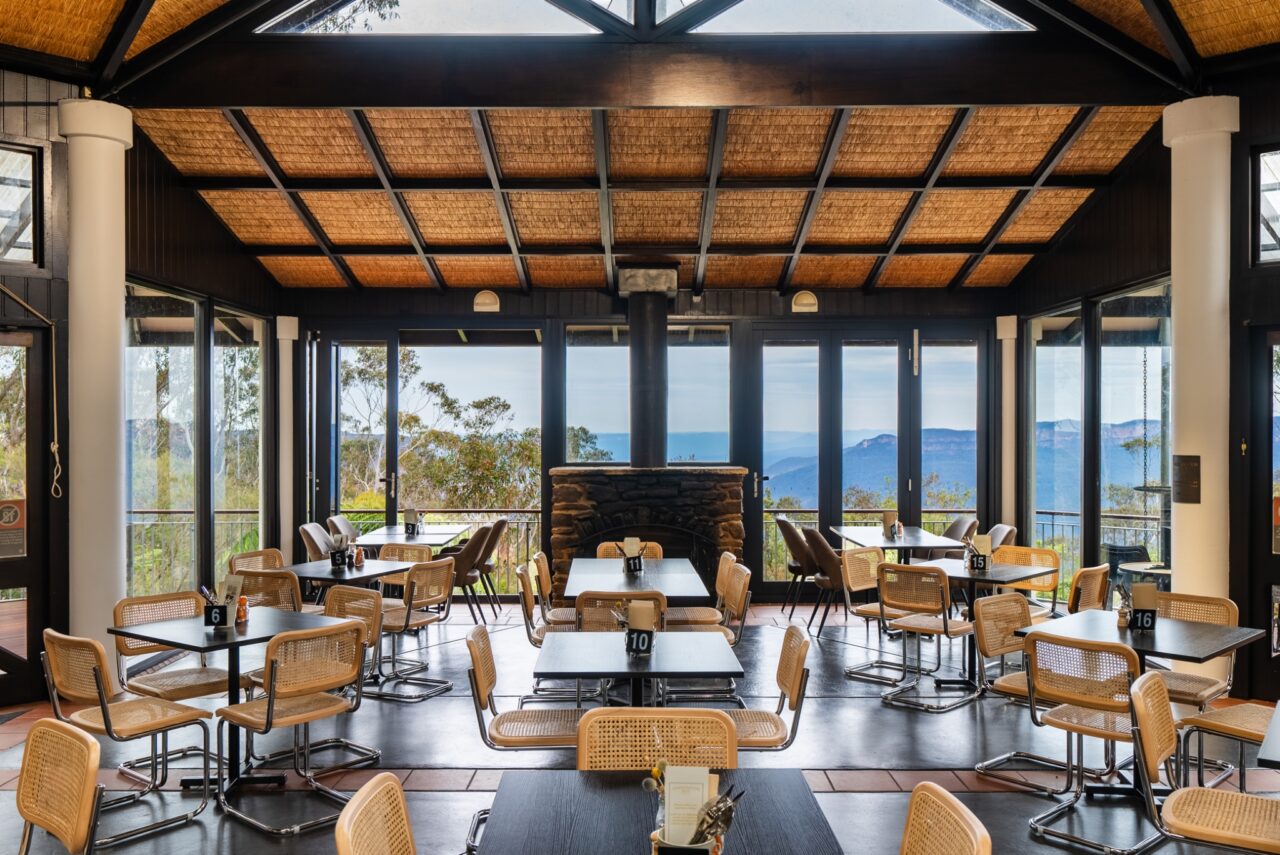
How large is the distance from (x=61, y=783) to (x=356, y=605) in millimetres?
2408

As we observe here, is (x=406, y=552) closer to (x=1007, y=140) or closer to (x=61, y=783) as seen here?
(x=61, y=783)

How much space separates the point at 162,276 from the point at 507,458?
3526 millimetres

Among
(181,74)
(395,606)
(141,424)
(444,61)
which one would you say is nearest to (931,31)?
(444,61)

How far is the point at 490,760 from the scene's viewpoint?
4504 millimetres

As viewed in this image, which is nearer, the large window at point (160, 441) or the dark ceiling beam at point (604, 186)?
the dark ceiling beam at point (604, 186)

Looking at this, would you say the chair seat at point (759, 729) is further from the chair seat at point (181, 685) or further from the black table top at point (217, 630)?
the chair seat at point (181, 685)

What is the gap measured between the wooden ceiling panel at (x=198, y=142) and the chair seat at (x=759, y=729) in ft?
17.1

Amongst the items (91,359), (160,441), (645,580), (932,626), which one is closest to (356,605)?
(645,580)

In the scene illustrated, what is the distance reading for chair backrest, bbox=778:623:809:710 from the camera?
354 cm

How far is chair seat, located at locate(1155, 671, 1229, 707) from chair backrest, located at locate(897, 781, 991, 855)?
2.29 m

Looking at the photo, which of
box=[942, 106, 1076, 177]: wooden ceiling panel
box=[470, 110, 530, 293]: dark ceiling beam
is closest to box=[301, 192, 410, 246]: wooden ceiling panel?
box=[470, 110, 530, 293]: dark ceiling beam

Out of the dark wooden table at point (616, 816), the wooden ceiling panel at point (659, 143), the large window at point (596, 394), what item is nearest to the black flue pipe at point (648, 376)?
the large window at point (596, 394)

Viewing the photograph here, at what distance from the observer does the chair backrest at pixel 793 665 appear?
3.54 m

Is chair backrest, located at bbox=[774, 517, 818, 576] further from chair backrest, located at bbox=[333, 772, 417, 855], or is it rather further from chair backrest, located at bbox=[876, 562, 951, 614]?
chair backrest, located at bbox=[333, 772, 417, 855]
